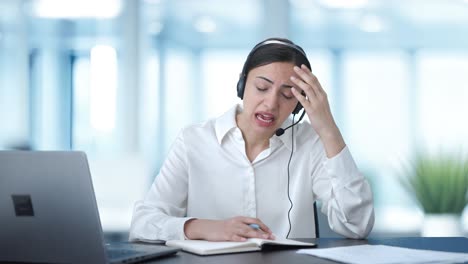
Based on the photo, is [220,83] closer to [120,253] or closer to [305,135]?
[305,135]

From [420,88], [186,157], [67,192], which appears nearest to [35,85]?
[420,88]

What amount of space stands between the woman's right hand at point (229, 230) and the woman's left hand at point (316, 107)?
38cm

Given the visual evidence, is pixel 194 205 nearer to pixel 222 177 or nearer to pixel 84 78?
pixel 222 177

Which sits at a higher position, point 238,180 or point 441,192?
point 238,180

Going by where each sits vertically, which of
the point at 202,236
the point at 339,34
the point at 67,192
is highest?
the point at 339,34

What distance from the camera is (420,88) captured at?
4.87 metres

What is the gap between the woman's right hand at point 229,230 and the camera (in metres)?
1.82

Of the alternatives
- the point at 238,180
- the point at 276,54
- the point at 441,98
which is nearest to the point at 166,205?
the point at 238,180

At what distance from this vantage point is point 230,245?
1702 mm

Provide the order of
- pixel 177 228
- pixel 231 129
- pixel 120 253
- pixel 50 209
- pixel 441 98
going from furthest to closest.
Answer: pixel 441 98 → pixel 231 129 → pixel 177 228 → pixel 120 253 → pixel 50 209

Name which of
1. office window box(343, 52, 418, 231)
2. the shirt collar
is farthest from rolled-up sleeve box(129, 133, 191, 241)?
office window box(343, 52, 418, 231)

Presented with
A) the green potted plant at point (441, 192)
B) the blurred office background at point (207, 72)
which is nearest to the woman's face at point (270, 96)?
the green potted plant at point (441, 192)

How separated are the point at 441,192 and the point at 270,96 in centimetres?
258

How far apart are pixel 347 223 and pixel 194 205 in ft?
1.64
